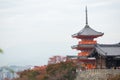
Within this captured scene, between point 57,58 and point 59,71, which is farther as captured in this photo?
point 57,58

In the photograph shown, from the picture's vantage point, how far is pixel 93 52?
3444 cm

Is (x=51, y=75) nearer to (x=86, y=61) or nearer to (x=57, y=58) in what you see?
(x=86, y=61)

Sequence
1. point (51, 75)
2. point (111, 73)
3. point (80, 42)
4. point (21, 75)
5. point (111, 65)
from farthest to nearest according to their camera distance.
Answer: point (21, 75)
point (80, 42)
point (51, 75)
point (111, 65)
point (111, 73)

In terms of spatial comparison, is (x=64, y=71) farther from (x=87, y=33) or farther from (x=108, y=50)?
(x=87, y=33)

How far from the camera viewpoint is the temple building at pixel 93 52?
1248 inches

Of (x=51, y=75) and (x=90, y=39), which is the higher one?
(x=90, y=39)

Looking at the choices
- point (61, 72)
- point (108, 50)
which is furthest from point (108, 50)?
point (61, 72)

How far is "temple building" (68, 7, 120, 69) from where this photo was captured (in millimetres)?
31688

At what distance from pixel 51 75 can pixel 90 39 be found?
333 inches

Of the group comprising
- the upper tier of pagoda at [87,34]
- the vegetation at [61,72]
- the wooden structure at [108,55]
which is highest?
the upper tier of pagoda at [87,34]

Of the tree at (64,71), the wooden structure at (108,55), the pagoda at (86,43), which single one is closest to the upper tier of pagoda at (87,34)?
the pagoda at (86,43)

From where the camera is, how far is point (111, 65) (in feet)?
106

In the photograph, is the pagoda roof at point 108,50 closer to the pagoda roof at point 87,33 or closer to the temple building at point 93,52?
the temple building at point 93,52

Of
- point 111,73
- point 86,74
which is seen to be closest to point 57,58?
point 86,74
